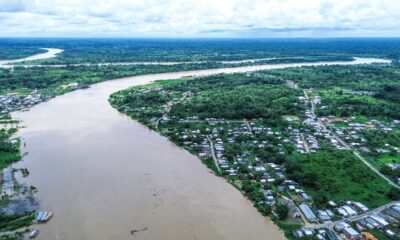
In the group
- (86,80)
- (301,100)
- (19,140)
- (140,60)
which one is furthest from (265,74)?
(19,140)

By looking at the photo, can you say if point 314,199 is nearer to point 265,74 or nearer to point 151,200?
point 151,200

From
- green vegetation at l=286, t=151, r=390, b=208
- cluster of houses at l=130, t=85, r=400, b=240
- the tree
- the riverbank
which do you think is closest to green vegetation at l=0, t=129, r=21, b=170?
the riverbank

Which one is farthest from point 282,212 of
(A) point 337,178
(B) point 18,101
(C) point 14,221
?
(B) point 18,101

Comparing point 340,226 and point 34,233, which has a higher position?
point 340,226

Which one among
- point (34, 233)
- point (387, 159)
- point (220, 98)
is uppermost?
point (220, 98)

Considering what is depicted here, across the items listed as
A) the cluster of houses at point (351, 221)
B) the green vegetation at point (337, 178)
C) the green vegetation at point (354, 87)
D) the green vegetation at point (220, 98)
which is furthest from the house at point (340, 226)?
the green vegetation at point (354, 87)

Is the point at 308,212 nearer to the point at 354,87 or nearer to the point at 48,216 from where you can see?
the point at 48,216
